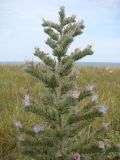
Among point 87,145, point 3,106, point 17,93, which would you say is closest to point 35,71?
point 87,145

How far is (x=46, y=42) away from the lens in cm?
433

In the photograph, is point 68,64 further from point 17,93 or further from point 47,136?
point 17,93

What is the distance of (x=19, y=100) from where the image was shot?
8.73m

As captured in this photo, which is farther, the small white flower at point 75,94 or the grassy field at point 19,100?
the grassy field at point 19,100

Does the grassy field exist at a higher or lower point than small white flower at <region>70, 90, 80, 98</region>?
lower

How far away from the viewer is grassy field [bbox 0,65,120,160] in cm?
632

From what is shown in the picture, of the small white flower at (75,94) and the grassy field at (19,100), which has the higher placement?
the small white flower at (75,94)

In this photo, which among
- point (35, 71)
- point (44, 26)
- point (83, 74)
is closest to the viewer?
point (35, 71)

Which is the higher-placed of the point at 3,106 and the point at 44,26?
the point at 44,26

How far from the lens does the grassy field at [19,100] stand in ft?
20.7

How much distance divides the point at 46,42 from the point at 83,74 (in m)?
9.34

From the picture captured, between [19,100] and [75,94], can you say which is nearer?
[75,94]

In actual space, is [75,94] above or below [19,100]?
above

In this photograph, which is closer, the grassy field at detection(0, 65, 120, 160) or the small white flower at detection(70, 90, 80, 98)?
the small white flower at detection(70, 90, 80, 98)
